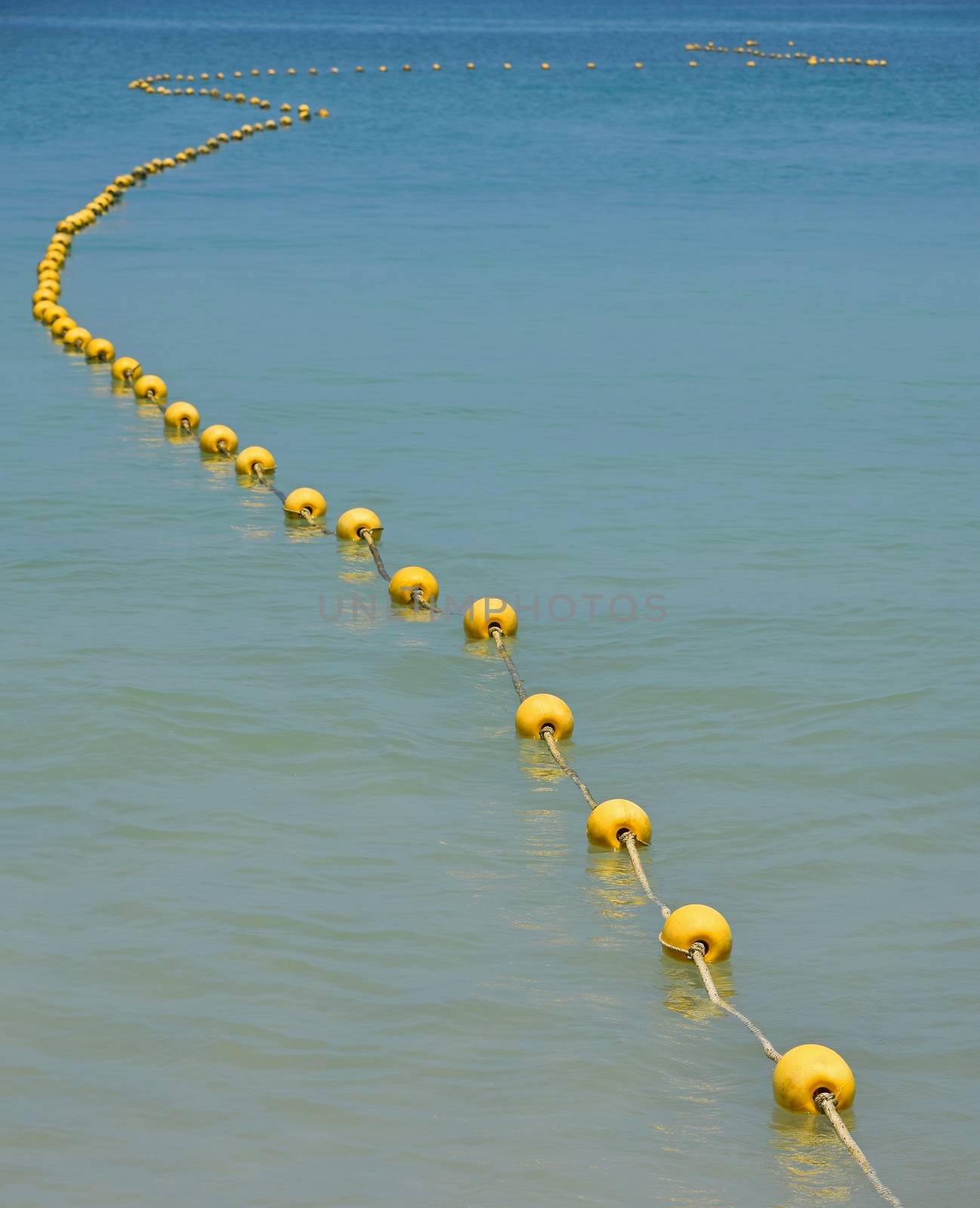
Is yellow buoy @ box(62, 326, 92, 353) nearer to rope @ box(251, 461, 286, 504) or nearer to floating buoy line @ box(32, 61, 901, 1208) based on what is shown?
floating buoy line @ box(32, 61, 901, 1208)

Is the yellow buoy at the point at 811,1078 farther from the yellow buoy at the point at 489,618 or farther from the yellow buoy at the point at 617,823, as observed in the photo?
the yellow buoy at the point at 489,618

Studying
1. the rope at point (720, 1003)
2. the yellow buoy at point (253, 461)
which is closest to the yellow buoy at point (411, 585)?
the yellow buoy at point (253, 461)

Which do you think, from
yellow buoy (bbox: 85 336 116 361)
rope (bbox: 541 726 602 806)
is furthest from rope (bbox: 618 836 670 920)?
yellow buoy (bbox: 85 336 116 361)

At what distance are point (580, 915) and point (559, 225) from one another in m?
17.7

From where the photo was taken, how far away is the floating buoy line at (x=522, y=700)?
4.65m

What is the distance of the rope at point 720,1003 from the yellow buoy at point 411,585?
375 cm

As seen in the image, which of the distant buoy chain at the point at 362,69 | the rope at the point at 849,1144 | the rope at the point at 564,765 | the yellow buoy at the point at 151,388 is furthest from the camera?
the distant buoy chain at the point at 362,69

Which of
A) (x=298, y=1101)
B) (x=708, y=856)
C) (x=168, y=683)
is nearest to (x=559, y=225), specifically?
(x=168, y=683)

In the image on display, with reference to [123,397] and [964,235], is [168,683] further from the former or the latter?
[964,235]

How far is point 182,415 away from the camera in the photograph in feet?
40.3

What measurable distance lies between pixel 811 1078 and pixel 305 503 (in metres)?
6.29

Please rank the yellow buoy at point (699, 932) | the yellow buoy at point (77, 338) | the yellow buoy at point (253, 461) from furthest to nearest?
the yellow buoy at point (77, 338) < the yellow buoy at point (253, 461) < the yellow buoy at point (699, 932)

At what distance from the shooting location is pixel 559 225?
22.4 metres

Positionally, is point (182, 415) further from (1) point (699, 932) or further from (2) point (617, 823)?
(1) point (699, 932)
